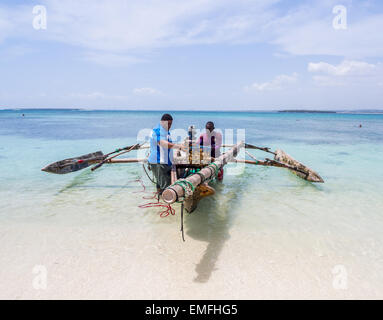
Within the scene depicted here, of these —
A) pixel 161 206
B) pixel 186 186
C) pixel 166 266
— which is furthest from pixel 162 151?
pixel 166 266

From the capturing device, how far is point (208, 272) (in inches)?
141

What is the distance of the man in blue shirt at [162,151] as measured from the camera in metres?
5.26

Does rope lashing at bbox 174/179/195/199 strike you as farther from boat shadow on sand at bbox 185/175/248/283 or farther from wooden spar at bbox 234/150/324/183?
wooden spar at bbox 234/150/324/183

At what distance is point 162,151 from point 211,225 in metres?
1.85

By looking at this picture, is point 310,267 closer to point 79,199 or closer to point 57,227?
point 57,227

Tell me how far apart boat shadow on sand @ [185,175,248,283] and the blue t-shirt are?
4.35 ft

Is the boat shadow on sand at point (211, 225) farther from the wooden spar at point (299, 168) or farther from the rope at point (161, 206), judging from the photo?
the wooden spar at point (299, 168)

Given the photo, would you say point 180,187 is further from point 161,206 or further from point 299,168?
point 299,168

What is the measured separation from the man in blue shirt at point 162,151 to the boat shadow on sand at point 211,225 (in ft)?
3.50

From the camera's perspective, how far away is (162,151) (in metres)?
5.46

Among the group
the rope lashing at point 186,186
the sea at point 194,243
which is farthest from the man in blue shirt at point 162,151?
the rope lashing at point 186,186

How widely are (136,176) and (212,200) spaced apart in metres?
3.59

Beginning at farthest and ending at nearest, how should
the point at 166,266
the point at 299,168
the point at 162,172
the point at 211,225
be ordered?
1. the point at 299,168
2. the point at 162,172
3. the point at 211,225
4. the point at 166,266
